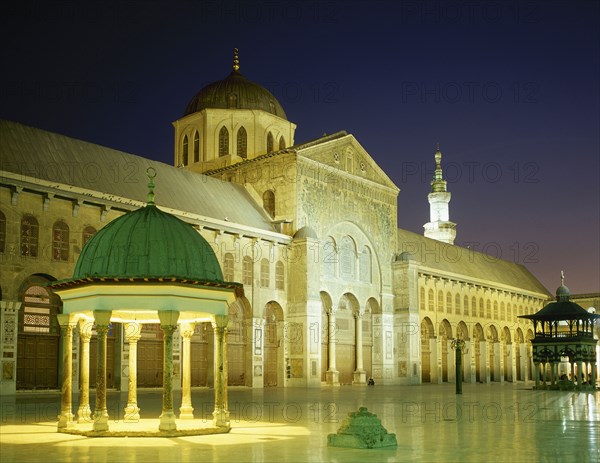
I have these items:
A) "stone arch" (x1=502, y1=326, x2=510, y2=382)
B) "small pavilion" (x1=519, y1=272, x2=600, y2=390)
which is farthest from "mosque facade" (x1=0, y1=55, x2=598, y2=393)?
"small pavilion" (x1=519, y1=272, x2=600, y2=390)

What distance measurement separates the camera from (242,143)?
48.1 meters

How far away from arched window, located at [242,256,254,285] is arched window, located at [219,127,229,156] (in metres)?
10.8

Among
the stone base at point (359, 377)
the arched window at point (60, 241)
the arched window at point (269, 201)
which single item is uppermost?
the arched window at point (269, 201)

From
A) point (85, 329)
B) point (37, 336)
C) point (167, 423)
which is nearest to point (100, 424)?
point (167, 423)

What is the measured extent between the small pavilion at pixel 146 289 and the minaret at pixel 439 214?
6359 cm

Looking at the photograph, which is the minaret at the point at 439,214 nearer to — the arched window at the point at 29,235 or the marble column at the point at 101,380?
the arched window at the point at 29,235

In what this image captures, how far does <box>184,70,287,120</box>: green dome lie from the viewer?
48.7m

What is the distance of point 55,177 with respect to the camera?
3216 cm

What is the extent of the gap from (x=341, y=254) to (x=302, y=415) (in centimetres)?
2726

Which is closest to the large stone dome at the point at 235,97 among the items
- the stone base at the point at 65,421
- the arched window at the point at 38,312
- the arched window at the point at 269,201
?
the arched window at the point at 269,201

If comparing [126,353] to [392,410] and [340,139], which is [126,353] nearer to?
[392,410]

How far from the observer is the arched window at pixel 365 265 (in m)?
47.8

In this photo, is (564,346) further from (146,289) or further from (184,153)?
(146,289)

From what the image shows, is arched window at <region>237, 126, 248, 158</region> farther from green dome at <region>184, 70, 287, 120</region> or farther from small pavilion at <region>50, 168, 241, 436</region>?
small pavilion at <region>50, 168, 241, 436</region>
